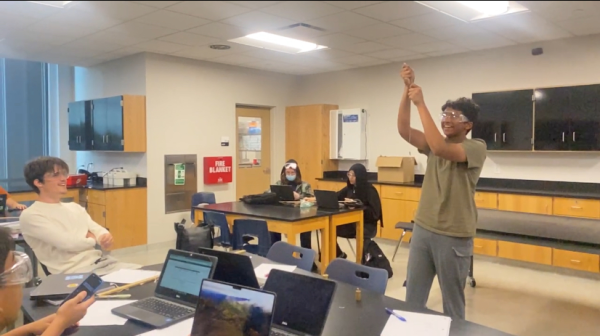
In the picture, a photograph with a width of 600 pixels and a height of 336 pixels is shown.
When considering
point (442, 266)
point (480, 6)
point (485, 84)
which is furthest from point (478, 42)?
point (480, 6)

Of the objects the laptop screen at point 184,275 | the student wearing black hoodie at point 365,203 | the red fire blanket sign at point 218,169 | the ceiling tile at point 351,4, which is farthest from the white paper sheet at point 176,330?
the red fire blanket sign at point 218,169

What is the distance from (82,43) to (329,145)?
367cm

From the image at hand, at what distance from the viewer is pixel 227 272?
1.74 m

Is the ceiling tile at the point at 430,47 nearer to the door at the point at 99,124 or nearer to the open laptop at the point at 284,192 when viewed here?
the open laptop at the point at 284,192

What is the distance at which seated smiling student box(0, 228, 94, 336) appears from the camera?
Result: 52.5 inches

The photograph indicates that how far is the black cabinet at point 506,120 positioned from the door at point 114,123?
4.24 meters

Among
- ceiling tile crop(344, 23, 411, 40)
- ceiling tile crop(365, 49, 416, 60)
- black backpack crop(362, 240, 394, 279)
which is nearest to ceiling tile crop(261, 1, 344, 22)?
ceiling tile crop(344, 23, 411, 40)

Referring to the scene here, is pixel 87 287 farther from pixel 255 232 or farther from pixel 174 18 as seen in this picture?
pixel 255 232

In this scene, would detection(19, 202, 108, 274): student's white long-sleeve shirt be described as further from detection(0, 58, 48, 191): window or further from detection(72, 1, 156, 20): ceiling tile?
detection(0, 58, 48, 191): window

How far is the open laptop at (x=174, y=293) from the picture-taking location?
5.58 ft

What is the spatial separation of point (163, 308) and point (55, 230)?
3.20 ft

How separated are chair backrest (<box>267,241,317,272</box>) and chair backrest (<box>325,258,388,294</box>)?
0.24 meters

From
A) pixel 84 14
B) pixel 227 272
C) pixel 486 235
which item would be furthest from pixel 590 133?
pixel 84 14

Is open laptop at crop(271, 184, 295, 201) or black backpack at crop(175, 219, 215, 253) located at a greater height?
open laptop at crop(271, 184, 295, 201)
